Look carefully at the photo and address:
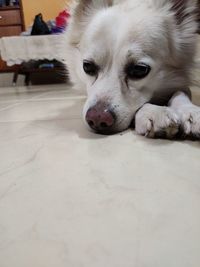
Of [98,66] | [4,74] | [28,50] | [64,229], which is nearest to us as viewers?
[64,229]

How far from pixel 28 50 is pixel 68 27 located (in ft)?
7.63

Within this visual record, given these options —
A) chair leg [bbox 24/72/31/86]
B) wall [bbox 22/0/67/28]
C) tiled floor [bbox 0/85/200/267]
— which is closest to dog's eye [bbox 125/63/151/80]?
tiled floor [bbox 0/85/200/267]

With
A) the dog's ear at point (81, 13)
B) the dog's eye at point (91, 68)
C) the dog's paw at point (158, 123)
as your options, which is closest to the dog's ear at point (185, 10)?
the dog's ear at point (81, 13)

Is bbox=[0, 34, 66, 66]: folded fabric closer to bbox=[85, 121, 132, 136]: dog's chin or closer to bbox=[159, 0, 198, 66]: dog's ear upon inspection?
bbox=[159, 0, 198, 66]: dog's ear

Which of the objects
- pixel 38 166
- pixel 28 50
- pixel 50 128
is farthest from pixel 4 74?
pixel 38 166

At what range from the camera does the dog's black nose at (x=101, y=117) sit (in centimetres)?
117

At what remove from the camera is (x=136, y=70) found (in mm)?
1281

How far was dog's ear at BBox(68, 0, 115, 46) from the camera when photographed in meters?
1.60

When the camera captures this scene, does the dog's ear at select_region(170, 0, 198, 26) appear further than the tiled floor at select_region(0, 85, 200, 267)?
Yes

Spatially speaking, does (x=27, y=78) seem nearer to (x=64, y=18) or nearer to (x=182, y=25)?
(x=64, y=18)

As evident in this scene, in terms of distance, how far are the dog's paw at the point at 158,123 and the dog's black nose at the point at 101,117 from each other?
0.32 feet

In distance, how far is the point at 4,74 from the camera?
5.62 m

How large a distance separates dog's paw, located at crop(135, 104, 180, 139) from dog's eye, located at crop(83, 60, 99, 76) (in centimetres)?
33

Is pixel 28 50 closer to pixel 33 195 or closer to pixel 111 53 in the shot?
pixel 111 53
